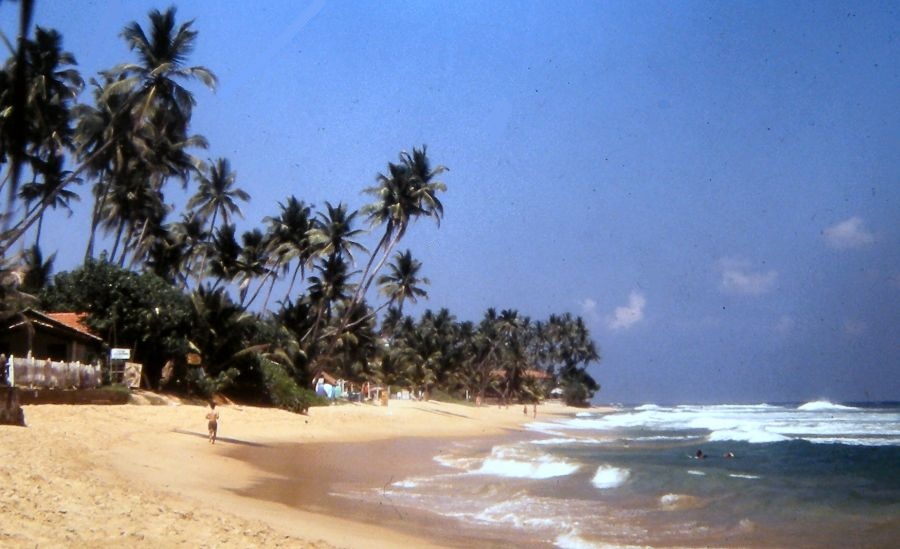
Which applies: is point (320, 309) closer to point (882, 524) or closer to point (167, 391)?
point (167, 391)

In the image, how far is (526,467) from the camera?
20609 mm

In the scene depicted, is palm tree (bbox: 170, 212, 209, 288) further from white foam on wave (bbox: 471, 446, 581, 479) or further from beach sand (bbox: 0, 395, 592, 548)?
white foam on wave (bbox: 471, 446, 581, 479)

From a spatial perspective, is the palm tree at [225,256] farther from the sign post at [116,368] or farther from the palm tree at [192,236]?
the sign post at [116,368]

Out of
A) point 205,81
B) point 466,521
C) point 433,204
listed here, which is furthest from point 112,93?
point 466,521

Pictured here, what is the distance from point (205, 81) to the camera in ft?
85.5

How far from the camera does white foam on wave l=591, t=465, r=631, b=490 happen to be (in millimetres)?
18234

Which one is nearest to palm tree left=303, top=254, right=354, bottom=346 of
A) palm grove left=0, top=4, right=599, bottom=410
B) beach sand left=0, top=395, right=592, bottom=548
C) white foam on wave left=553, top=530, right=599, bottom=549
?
palm grove left=0, top=4, right=599, bottom=410

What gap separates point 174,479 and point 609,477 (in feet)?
32.8

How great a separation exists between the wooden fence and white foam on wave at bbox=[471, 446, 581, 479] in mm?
10263

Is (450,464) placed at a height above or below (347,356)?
below

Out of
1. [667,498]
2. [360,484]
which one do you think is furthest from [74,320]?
[667,498]

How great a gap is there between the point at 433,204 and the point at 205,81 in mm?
16172

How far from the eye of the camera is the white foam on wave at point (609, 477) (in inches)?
718

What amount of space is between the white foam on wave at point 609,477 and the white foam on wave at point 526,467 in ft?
2.60
